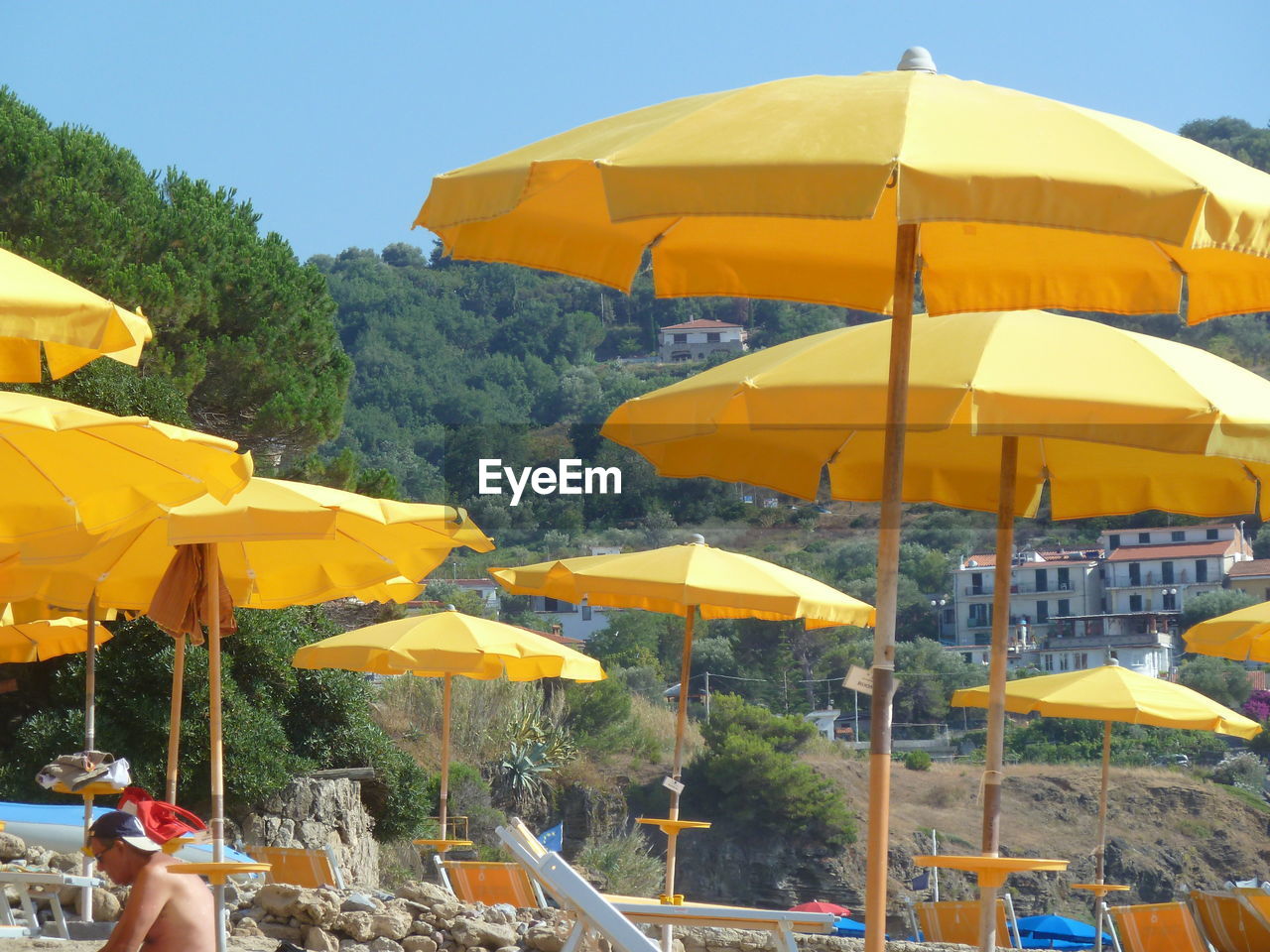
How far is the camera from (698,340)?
71.0 m

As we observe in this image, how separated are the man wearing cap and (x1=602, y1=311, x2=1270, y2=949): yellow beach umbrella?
169cm

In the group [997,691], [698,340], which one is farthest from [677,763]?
[698,340]

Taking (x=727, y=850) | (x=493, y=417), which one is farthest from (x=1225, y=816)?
(x=493, y=417)

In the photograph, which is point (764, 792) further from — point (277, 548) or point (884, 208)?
point (884, 208)

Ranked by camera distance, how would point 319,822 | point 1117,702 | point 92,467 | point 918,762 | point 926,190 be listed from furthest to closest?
point 918,762
point 319,822
point 1117,702
point 92,467
point 926,190

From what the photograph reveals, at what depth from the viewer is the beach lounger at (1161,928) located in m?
7.88

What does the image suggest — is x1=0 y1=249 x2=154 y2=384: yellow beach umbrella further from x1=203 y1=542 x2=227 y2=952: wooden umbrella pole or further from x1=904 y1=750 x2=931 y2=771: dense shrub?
x1=904 y1=750 x2=931 y2=771: dense shrub

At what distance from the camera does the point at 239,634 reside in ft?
46.0

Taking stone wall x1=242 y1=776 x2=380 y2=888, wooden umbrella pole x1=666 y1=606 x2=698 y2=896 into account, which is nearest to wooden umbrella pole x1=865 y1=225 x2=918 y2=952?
wooden umbrella pole x1=666 y1=606 x2=698 y2=896

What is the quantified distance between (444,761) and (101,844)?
6.41 meters

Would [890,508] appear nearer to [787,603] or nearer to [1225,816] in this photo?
[787,603]

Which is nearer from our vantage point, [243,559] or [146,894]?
[146,894]

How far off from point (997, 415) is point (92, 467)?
2.87 metres

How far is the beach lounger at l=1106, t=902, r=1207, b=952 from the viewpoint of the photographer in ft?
25.9
